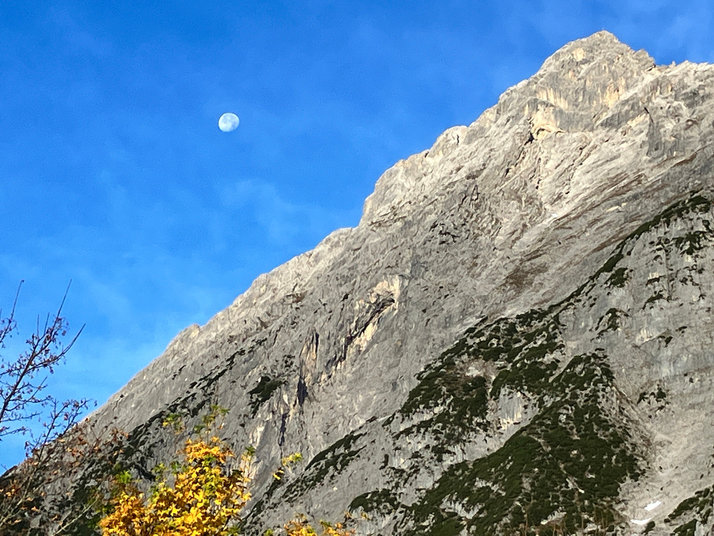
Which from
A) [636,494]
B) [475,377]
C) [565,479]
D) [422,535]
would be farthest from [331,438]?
[636,494]

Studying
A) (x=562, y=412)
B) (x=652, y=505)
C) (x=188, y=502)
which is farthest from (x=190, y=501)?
(x=562, y=412)

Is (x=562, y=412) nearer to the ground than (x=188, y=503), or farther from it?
farther from it

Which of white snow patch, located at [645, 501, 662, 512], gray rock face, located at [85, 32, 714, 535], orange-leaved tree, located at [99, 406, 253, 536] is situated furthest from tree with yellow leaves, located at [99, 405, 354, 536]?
white snow patch, located at [645, 501, 662, 512]

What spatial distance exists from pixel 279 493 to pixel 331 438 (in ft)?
71.7

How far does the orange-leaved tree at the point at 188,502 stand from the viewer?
14.8m

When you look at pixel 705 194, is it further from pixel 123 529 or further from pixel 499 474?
pixel 123 529

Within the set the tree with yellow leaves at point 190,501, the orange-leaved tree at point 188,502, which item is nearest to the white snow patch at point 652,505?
the tree with yellow leaves at point 190,501

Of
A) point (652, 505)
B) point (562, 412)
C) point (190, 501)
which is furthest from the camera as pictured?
point (562, 412)

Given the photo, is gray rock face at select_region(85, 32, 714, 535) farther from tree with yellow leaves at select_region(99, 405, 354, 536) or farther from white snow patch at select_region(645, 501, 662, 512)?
tree with yellow leaves at select_region(99, 405, 354, 536)

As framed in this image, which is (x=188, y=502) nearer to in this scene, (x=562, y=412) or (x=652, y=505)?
(x=652, y=505)

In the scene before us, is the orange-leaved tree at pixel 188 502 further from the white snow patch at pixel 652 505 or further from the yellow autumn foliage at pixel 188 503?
the white snow patch at pixel 652 505

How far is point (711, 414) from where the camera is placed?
12750cm

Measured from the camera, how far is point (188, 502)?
50.5 ft

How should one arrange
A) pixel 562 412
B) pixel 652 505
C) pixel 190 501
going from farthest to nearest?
pixel 562 412
pixel 652 505
pixel 190 501
